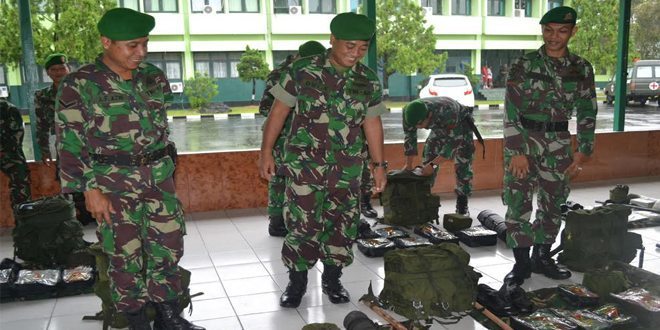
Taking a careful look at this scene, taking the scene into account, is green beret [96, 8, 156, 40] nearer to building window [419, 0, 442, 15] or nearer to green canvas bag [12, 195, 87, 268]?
green canvas bag [12, 195, 87, 268]

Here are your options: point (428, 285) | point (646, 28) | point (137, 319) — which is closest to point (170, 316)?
point (137, 319)

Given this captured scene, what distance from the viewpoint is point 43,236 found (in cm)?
398

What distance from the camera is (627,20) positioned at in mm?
7035

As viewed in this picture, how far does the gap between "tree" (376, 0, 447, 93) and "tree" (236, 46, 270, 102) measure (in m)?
1.38

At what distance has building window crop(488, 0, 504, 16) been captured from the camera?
7480 mm

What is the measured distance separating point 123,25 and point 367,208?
360 cm

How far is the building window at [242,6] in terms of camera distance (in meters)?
6.48

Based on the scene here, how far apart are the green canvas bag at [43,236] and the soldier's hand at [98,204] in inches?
63.1

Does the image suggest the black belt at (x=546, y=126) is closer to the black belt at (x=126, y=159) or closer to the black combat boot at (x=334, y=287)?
the black combat boot at (x=334, y=287)

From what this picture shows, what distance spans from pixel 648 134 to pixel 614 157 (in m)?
0.58

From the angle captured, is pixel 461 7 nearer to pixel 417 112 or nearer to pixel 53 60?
pixel 417 112

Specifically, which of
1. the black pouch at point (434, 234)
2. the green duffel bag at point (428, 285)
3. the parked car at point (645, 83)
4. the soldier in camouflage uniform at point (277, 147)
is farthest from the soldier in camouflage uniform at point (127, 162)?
the parked car at point (645, 83)

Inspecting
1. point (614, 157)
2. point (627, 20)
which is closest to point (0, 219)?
point (614, 157)

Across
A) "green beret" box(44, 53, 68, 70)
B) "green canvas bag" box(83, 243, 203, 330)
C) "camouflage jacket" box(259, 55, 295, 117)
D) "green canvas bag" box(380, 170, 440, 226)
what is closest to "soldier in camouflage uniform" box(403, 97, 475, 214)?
"green canvas bag" box(380, 170, 440, 226)
